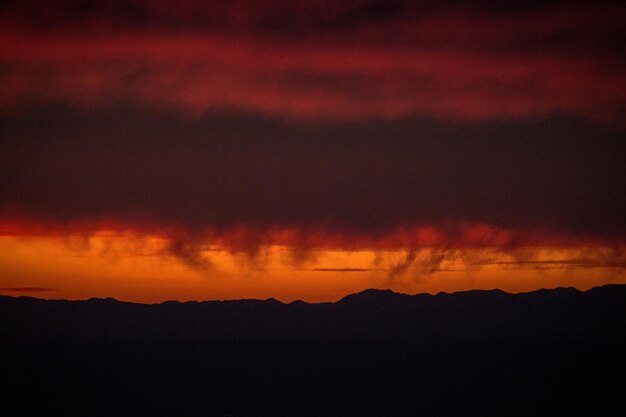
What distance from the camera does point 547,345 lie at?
127500 mm

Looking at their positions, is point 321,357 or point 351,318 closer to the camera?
point 321,357

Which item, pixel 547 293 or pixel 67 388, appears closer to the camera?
pixel 67 388

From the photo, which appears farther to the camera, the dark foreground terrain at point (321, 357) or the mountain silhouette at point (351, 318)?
the mountain silhouette at point (351, 318)

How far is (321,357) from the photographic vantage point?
121 metres

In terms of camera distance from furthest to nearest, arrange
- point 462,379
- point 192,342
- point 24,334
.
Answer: point 192,342
point 24,334
point 462,379

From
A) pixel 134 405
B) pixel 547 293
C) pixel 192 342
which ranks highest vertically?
pixel 547 293

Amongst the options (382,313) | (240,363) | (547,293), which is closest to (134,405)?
(240,363)

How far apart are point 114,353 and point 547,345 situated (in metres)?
54.7

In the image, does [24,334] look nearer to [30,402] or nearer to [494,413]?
[30,402]

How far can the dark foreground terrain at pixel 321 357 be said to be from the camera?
106 metres

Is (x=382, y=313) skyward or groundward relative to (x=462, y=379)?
skyward

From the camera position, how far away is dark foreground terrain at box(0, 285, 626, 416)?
348 ft

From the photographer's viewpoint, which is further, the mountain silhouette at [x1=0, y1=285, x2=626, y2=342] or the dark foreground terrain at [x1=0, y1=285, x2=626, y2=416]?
the mountain silhouette at [x1=0, y1=285, x2=626, y2=342]

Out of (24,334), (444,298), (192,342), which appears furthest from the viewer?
(444,298)
